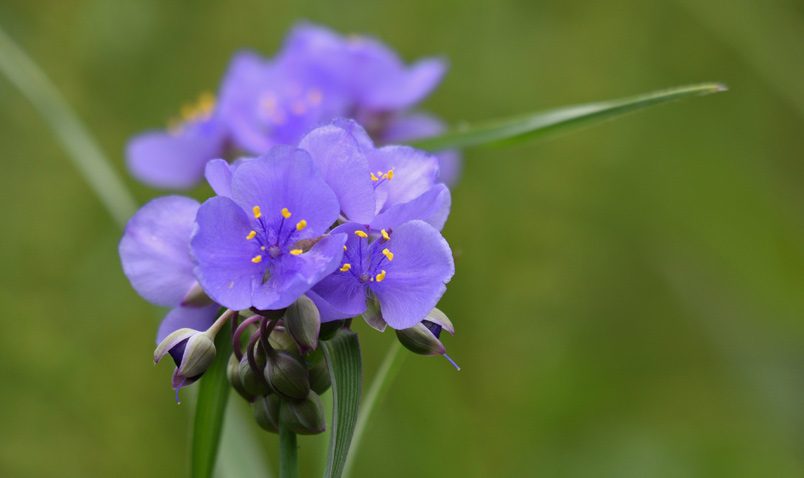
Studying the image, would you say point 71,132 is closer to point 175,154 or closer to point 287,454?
point 175,154

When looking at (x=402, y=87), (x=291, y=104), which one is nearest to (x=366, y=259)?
(x=291, y=104)

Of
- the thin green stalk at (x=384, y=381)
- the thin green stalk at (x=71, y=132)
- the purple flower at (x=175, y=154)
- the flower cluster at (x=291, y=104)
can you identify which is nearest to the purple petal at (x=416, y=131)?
the flower cluster at (x=291, y=104)

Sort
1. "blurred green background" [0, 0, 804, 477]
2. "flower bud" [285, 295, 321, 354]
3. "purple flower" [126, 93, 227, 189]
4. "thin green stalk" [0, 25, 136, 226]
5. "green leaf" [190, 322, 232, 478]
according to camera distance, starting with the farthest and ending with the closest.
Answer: "blurred green background" [0, 0, 804, 477] → "purple flower" [126, 93, 227, 189] → "thin green stalk" [0, 25, 136, 226] → "green leaf" [190, 322, 232, 478] → "flower bud" [285, 295, 321, 354]

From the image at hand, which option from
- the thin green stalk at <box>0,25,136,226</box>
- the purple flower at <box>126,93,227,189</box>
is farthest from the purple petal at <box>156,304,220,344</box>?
the purple flower at <box>126,93,227,189</box>

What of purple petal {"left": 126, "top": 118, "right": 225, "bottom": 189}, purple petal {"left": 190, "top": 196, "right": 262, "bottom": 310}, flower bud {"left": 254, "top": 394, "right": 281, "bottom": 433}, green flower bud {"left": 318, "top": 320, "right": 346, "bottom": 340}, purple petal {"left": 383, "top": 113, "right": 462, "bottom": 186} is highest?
purple petal {"left": 190, "top": 196, "right": 262, "bottom": 310}

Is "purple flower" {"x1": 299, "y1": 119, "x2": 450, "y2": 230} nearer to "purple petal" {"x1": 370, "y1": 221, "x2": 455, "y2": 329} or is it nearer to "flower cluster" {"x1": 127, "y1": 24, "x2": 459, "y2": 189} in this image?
"purple petal" {"x1": 370, "y1": 221, "x2": 455, "y2": 329}

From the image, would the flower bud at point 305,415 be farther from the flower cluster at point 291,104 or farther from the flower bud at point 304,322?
the flower cluster at point 291,104
